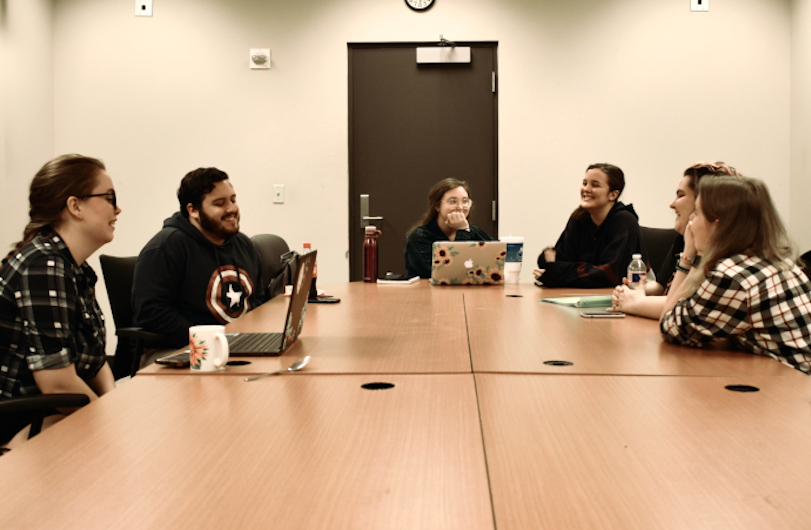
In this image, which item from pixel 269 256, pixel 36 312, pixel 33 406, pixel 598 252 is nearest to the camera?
pixel 33 406

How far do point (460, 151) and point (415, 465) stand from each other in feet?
13.3

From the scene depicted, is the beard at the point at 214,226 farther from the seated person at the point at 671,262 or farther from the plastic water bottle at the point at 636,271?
the plastic water bottle at the point at 636,271

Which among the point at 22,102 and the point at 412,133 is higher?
the point at 22,102

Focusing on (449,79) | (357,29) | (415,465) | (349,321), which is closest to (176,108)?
(357,29)

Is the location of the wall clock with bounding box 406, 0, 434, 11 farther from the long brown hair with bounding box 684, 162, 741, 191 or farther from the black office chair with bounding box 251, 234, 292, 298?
the long brown hair with bounding box 684, 162, 741, 191

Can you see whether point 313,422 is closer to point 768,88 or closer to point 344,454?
point 344,454

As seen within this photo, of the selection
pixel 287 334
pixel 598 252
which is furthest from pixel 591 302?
pixel 287 334

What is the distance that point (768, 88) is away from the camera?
15.2ft

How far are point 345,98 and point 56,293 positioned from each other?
135 inches

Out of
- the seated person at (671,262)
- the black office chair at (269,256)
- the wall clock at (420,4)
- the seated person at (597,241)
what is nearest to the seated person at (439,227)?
the seated person at (597,241)

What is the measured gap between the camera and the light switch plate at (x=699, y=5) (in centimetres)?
463

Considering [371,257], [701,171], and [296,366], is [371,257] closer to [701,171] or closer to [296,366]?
[701,171]

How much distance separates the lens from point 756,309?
A: 160cm

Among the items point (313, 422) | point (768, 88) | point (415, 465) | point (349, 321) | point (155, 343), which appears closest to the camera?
point (415, 465)
